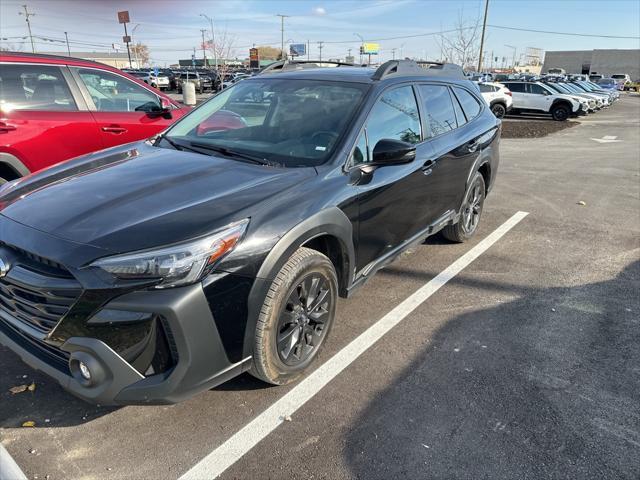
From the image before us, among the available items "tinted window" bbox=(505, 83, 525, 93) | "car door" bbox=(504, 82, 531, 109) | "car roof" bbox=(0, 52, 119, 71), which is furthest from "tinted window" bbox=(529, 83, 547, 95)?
"car roof" bbox=(0, 52, 119, 71)

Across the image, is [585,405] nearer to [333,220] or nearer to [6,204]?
[333,220]

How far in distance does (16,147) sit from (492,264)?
479 centimetres

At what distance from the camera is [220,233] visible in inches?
88.3

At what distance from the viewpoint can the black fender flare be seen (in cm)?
237

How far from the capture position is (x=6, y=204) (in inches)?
105

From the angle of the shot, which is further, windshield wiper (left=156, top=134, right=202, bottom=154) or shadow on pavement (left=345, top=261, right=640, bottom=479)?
windshield wiper (left=156, top=134, right=202, bottom=154)

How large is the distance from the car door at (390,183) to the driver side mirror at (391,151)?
4.2 inches

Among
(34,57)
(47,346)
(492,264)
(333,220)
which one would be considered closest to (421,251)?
(492,264)

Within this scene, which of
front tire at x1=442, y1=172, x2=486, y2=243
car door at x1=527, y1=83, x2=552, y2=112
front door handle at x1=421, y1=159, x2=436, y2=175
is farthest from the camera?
car door at x1=527, y1=83, x2=552, y2=112

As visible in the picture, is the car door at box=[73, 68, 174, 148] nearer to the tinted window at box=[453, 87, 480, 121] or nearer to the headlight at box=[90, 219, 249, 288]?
the tinted window at box=[453, 87, 480, 121]

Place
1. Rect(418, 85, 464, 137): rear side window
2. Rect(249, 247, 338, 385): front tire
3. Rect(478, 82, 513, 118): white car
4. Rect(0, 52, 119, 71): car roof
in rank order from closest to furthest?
Rect(249, 247, 338, 385): front tire
Rect(418, 85, 464, 137): rear side window
Rect(0, 52, 119, 71): car roof
Rect(478, 82, 513, 118): white car

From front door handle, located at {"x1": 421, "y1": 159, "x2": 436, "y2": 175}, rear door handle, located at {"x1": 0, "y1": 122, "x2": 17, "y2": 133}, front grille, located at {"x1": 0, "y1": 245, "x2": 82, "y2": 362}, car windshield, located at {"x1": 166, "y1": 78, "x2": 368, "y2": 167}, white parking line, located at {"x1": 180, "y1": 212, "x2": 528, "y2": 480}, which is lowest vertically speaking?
white parking line, located at {"x1": 180, "y1": 212, "x2": 528, "y2": 480}

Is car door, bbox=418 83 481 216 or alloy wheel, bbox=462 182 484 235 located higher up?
car door, bbox=418 83 481 216

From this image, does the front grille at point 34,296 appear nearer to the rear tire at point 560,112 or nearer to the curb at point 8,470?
the curb at point 8,470
